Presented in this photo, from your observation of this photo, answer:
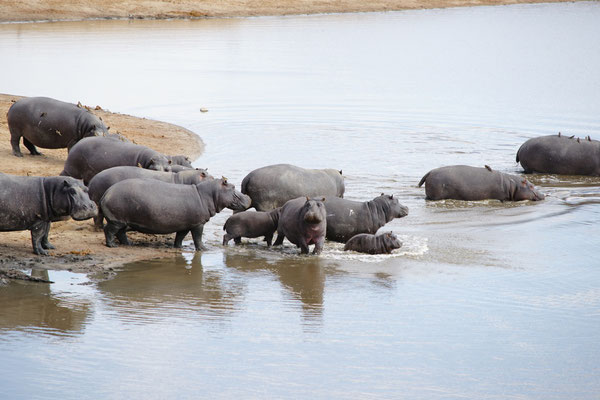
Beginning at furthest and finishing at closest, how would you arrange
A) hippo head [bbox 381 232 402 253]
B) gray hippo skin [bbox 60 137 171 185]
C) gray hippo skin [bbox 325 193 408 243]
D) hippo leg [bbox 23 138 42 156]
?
hippo leg [bbox 23 138 42 156]
gray hippo skin [bbox 60 137 171 185]
gray hippo skin [bbox 325 193 408 243]
hippo head [bbox 381 232 402 253]

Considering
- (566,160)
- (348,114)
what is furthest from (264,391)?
(348,114)

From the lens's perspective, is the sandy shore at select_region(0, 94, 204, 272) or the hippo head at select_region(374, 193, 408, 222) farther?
the hippo head at select_region(374, 193, 408, 222)

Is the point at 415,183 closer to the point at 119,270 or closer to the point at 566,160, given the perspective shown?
the point at 566,160

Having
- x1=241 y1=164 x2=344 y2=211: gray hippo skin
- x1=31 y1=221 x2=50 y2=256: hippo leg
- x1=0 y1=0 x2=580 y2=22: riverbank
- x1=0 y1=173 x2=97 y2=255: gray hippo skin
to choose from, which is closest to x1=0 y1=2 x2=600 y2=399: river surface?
x1=31 y1=221 x2=50 y2=256: hippo leg

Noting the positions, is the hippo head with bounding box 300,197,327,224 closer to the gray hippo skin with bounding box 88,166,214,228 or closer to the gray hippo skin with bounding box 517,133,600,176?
the gray hippo skin with bounding box 88,166,214,228

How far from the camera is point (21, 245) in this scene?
8930 mm

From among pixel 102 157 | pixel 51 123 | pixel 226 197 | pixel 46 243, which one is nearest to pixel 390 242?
pixel 226 197

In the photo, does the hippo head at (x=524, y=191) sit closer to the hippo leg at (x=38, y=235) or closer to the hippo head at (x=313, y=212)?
the hippo head at (x=313, y=212)

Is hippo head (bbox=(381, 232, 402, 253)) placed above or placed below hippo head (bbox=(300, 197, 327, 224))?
below

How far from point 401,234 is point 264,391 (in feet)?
15.2

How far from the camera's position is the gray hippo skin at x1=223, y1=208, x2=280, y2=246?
9.65m

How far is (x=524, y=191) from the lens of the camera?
12062 millimetres

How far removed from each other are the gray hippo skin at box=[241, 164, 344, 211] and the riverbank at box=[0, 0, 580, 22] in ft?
97.1

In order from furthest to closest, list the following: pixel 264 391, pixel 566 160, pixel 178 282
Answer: pixel 566 160 → pixel 178 282 → pixel 264 391
